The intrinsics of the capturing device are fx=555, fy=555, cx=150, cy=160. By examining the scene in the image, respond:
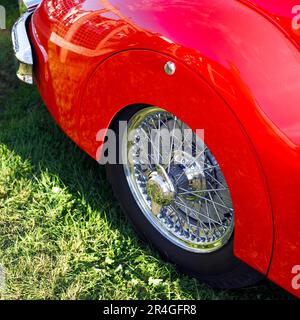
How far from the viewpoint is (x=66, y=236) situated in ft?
8.66

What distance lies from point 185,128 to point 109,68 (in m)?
0.40

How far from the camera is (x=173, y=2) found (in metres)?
2.09

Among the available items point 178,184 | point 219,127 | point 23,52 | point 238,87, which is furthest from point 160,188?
point 23,52

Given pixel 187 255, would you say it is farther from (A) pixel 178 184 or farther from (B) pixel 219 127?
(B) pixel 219 127

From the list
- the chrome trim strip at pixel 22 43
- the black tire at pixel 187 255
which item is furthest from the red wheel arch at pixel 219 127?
the chrome trim strip at pixel 22 43

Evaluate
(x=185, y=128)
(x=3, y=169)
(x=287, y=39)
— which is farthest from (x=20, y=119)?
(x=287, y=39)

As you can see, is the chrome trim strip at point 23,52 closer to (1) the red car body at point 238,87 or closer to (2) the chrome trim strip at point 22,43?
(2) the chrome trim strip at point 22,43

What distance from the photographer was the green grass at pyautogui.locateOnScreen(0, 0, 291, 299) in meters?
2.38

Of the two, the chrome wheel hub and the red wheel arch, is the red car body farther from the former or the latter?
the chrome wheel hub

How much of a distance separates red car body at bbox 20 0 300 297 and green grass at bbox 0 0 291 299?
560 millimetres

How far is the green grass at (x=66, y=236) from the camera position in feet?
7.82

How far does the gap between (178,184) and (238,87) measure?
0.63 m
